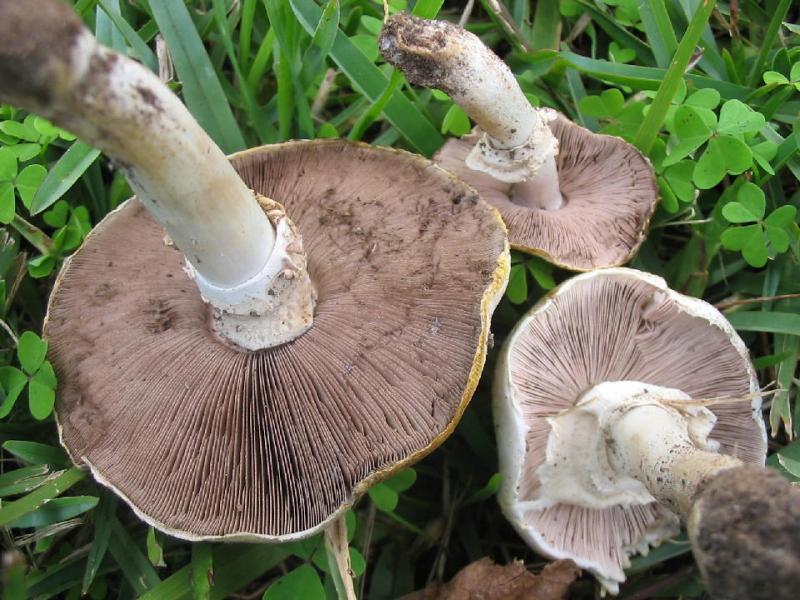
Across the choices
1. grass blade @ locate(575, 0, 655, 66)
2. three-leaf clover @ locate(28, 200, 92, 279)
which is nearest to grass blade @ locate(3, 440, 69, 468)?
three-leaf clover @ locate(28, 200, 92, 279)

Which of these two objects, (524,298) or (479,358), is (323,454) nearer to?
(479,358)

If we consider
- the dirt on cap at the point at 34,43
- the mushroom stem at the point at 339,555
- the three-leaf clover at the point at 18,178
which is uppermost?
the dirt on cap at the point at 34,43

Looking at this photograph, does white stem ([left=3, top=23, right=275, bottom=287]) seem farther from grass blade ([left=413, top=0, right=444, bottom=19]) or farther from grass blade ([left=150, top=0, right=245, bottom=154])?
grass blade ([left=413, top=0, right=444, bottom=19])

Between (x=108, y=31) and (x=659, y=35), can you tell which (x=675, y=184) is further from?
(x=108, y=31)

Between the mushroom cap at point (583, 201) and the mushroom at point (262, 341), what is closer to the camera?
the mushroom at point (262, 341)

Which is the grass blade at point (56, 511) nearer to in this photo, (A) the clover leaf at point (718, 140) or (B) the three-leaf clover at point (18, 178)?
(B) the three-leaf clover at point (18, 178)

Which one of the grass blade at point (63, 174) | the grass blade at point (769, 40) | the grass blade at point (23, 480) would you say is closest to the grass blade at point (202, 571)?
the grass blade at point (23, 480)
